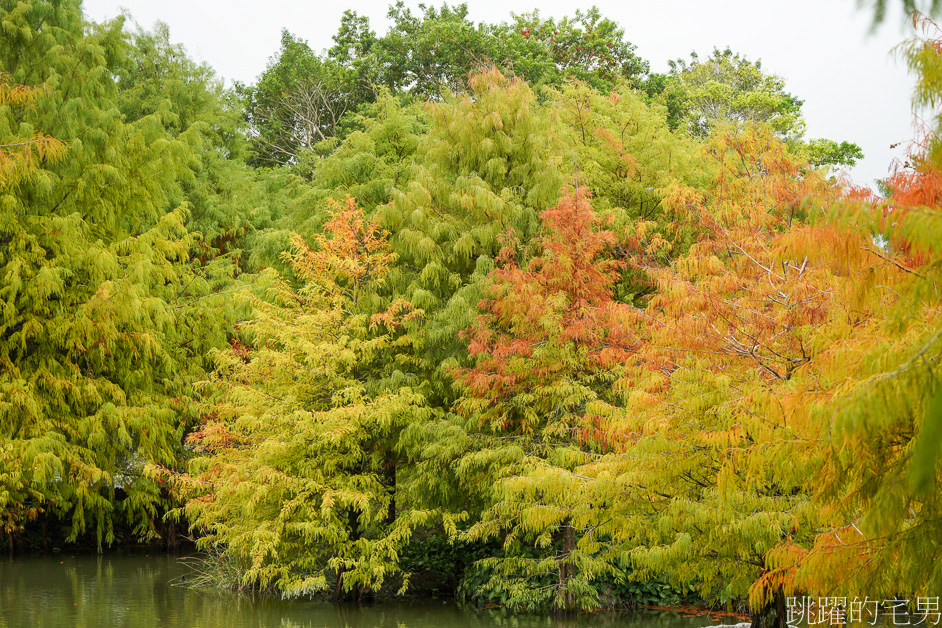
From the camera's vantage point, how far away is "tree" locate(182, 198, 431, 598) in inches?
515

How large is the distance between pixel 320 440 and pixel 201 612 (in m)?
3.28

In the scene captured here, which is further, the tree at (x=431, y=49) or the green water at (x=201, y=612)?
the tree at (x=431, y=49)

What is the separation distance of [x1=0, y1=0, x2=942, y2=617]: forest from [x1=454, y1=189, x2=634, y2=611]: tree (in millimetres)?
66

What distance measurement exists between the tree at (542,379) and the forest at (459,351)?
66 millimetres

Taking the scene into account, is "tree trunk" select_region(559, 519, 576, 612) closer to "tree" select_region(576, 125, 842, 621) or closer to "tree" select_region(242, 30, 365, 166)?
"tree" select_region(576, 125, 842, 621)

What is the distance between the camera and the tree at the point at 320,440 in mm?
13086

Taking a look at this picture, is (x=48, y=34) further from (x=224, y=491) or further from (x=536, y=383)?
(x=536, y=383)

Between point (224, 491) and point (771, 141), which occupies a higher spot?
point (771, 141)

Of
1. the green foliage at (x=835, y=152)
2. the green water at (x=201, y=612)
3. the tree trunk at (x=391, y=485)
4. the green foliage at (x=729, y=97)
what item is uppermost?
the green foliage at (x=729, y=97)

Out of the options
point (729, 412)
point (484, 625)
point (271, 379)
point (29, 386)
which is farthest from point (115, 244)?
point (729, 412)

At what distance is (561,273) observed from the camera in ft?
40.9

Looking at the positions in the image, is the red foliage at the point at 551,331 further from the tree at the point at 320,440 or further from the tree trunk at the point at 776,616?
the tree trunk at the point at 776,616

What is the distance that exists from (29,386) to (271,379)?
5006 mm

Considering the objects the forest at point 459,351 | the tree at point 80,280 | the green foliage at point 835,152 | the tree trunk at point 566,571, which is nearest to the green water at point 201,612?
the tree trunk at point 566,571
